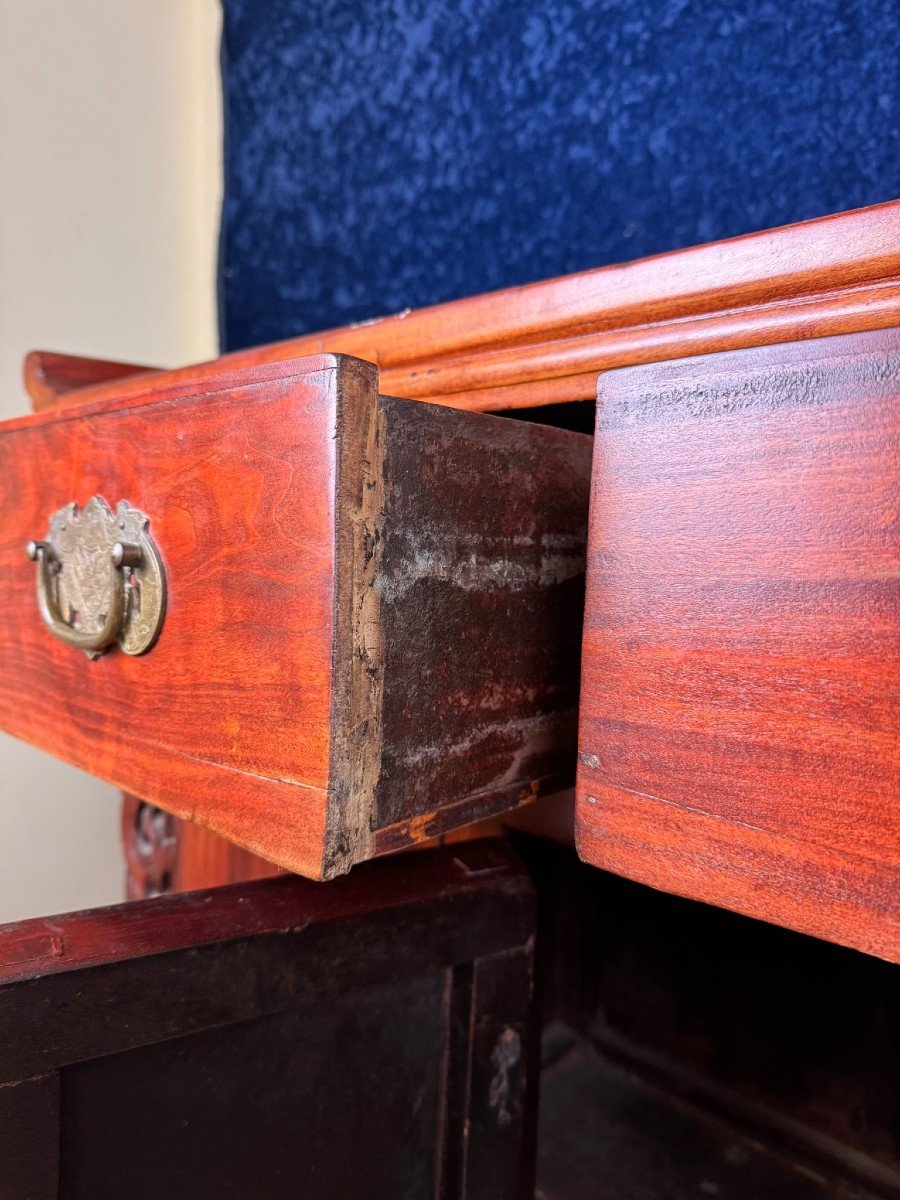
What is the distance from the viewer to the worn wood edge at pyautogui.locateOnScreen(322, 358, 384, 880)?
0.31 metres

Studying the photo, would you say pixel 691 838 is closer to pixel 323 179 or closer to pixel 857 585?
pixel 857 585

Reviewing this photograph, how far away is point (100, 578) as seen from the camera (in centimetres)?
44

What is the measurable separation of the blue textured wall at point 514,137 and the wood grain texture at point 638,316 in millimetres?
339

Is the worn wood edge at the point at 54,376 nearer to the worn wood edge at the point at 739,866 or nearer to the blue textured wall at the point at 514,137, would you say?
the blue textured wall at the point at 514,137

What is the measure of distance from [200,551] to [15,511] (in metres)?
0.23

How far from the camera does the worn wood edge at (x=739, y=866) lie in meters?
0.27

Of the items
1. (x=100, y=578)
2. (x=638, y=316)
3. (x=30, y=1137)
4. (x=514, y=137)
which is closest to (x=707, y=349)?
(x=638, y=316)

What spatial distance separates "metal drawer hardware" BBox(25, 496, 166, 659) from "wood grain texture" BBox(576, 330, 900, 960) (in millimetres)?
206

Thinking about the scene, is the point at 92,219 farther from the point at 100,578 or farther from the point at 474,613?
the point at 474,613

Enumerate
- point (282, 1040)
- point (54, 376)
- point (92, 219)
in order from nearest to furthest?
point (282, 1040) < point (54, 376) < point (92, 219)

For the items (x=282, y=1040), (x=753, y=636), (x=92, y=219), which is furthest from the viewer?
(x=92, y=219)

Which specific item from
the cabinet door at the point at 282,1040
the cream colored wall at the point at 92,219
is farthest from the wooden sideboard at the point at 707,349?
the cream colored wall at the point at 92,219

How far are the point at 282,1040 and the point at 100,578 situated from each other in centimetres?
24

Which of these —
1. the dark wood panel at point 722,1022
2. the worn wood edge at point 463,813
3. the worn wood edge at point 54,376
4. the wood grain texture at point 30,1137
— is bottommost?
the dark wood panel at point 722,1022
